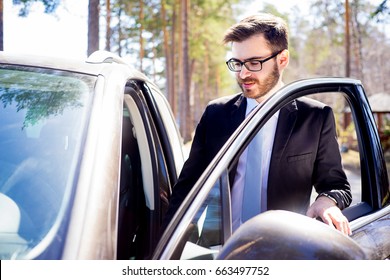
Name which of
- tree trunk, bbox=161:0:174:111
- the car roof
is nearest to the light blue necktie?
the car roof

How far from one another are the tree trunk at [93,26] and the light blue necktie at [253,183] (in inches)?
432

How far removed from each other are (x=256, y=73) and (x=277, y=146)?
0.34 metres

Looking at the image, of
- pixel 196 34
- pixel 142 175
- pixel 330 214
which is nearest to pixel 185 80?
pixel 196 34

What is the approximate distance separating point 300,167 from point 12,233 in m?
1.18

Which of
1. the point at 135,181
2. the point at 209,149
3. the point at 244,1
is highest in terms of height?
the point at 244,1

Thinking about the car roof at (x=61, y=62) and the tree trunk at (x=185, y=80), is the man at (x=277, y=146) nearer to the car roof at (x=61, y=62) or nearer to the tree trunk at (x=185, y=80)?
the car roof at (x=61, y=62)

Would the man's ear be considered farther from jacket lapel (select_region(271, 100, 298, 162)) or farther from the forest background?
the forest background

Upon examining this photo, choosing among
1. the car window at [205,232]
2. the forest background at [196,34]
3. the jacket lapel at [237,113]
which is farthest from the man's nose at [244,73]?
the forest background at [196,34]

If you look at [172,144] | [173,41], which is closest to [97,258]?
[172,144]

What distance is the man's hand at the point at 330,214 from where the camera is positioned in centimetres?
185

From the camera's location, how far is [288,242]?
1205mm

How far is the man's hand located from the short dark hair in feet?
2.41
